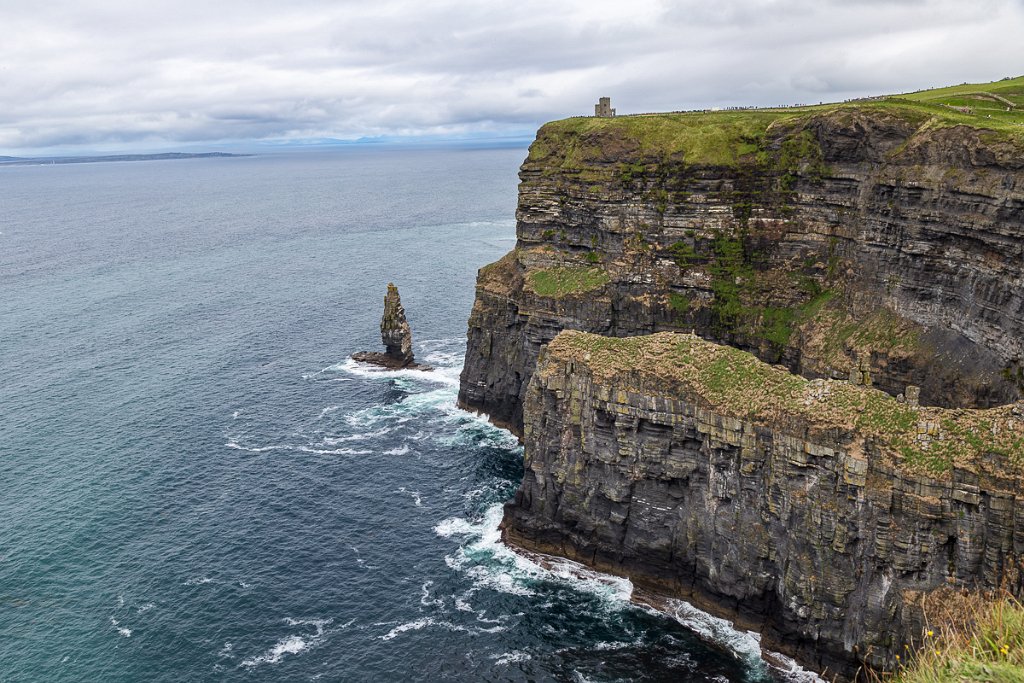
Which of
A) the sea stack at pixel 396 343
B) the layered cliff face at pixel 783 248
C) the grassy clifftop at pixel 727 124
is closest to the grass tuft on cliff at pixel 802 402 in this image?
the layered cliff face at pixel 783 248

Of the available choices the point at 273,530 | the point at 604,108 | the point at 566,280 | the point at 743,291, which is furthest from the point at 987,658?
the point at 604,108

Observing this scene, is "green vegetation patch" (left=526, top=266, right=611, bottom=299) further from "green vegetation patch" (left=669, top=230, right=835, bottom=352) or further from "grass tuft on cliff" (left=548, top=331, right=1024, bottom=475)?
"grass tuft on cliff" (left=548, top=331, right=1024, bottom=475)

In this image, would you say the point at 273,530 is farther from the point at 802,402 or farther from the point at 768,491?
the point at 802,402

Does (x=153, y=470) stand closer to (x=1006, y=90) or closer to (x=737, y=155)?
(x=737, y=155)

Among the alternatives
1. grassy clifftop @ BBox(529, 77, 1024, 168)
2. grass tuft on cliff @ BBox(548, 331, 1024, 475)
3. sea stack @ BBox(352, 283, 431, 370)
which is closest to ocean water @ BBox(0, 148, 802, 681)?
sea stack @ BBox(352, 283, 431, 370)

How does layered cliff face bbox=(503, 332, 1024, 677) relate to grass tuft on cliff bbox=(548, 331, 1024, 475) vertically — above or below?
below

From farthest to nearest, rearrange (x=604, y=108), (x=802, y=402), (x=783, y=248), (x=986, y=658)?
1. (x=604, y=108)
2. (x=783, y=248)
3. (x=802, y=402)
4. (x=986, y=658)

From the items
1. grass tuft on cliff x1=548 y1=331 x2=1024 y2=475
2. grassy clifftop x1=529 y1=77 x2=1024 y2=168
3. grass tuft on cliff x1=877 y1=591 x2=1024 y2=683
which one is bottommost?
grass tuft on cliff x1=548 y1=331 x2=1024 y2=475
